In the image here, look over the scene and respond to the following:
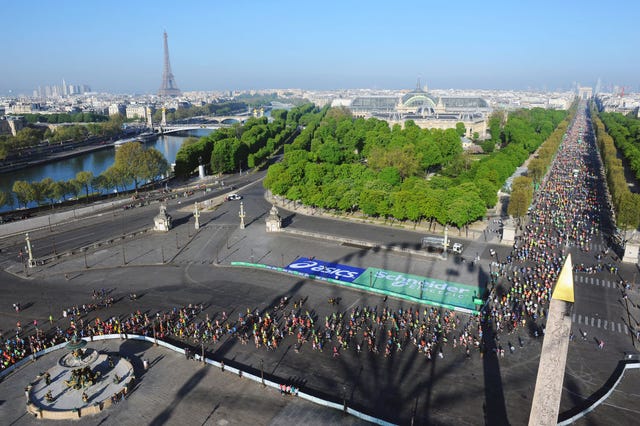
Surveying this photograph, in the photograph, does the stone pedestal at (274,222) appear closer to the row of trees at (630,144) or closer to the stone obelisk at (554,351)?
Answer: the stone obelisk at (554,351)

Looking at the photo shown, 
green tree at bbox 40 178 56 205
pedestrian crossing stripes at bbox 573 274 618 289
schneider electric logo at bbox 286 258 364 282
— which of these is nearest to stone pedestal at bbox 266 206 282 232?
schneider electric logo at bbox 286 258 364 282

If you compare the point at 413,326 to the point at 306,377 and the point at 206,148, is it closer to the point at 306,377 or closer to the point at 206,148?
the point at 306,377

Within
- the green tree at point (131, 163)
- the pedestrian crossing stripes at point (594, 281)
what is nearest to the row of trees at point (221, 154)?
the green tree at point (131, 163)

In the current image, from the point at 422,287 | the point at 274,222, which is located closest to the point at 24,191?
the point at 274,222

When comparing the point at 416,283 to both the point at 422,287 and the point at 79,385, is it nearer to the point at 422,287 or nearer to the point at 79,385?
the point at 422,287

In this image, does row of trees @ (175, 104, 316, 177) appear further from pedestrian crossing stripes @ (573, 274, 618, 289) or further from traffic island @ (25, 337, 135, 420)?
pedestrian crossing stripes @ (573, 274, 618, 289)
